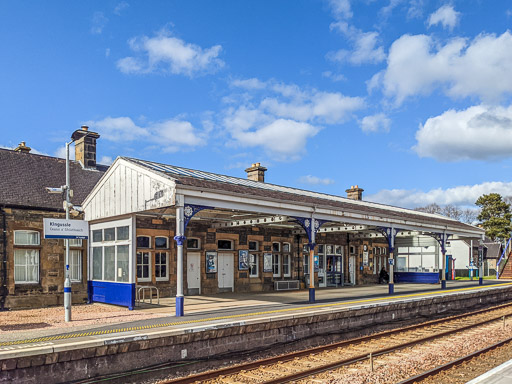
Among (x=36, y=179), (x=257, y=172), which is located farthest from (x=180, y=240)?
(x=257, y=172)

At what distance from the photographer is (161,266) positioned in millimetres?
17141

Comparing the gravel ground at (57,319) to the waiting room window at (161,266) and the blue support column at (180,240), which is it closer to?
the blue support column at (180,240)

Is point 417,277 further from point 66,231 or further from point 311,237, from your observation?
point 66,231

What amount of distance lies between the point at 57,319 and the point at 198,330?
14.5 ft

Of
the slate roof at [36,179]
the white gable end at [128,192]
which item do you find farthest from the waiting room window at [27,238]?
the white gable end at [128,192]

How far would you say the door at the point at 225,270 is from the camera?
1902 cm

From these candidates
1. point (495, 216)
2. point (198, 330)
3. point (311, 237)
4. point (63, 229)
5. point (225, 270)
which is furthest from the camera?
point (495, 216)

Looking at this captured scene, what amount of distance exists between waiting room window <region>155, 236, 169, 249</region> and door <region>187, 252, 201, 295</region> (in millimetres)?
948

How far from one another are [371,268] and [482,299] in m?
7.32

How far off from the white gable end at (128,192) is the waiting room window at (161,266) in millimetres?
2812

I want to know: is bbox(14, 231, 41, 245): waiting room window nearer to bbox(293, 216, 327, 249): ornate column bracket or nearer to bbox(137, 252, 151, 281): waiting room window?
bbox(137, 252, 151, 281): waiting room window

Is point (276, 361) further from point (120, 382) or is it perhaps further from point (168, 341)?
point (120, 382)

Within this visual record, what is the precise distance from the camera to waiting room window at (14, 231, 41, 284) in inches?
591

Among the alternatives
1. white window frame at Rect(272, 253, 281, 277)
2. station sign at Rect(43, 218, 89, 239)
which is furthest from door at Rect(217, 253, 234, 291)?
station sign at Rect(43, 218, 89, 239)
